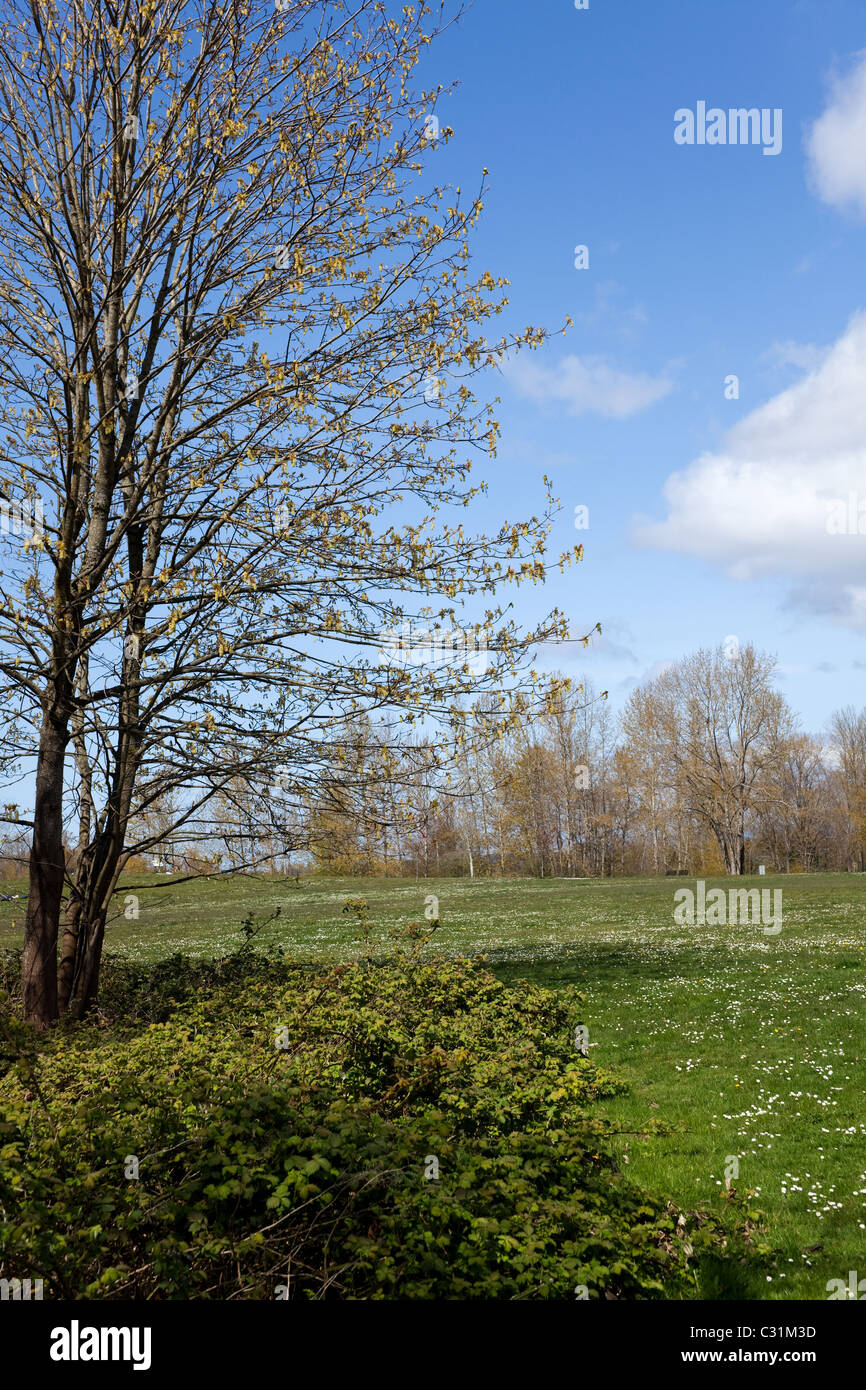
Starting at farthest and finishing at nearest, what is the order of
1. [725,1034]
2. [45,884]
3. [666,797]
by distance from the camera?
[666,797]
[725,1034]
[45,884]

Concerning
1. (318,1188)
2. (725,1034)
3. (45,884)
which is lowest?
(725,1034)

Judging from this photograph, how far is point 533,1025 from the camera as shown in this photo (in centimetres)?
1125

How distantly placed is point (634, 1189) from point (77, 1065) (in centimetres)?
544

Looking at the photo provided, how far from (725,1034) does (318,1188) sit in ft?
27.7

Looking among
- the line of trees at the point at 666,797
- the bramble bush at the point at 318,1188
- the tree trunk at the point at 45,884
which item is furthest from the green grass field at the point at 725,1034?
the line of trees at the point at 666,797

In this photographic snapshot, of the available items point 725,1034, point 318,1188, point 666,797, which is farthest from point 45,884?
point 666,797

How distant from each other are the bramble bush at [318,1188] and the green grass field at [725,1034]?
612 millimetres

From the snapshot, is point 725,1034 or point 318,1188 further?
point 725,1034

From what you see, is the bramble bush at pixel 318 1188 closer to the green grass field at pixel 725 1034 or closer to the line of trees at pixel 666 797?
the green grass field at pixel 725 1034

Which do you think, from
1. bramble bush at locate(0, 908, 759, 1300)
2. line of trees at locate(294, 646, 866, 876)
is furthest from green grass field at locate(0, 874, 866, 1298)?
line of trees at locate(294, 646, 866, 876)

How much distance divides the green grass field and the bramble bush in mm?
612

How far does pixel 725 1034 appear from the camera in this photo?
1145cm

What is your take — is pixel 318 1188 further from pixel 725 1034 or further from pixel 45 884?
pixel 725 1034

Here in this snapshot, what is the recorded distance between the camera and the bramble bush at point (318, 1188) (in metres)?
4.29
